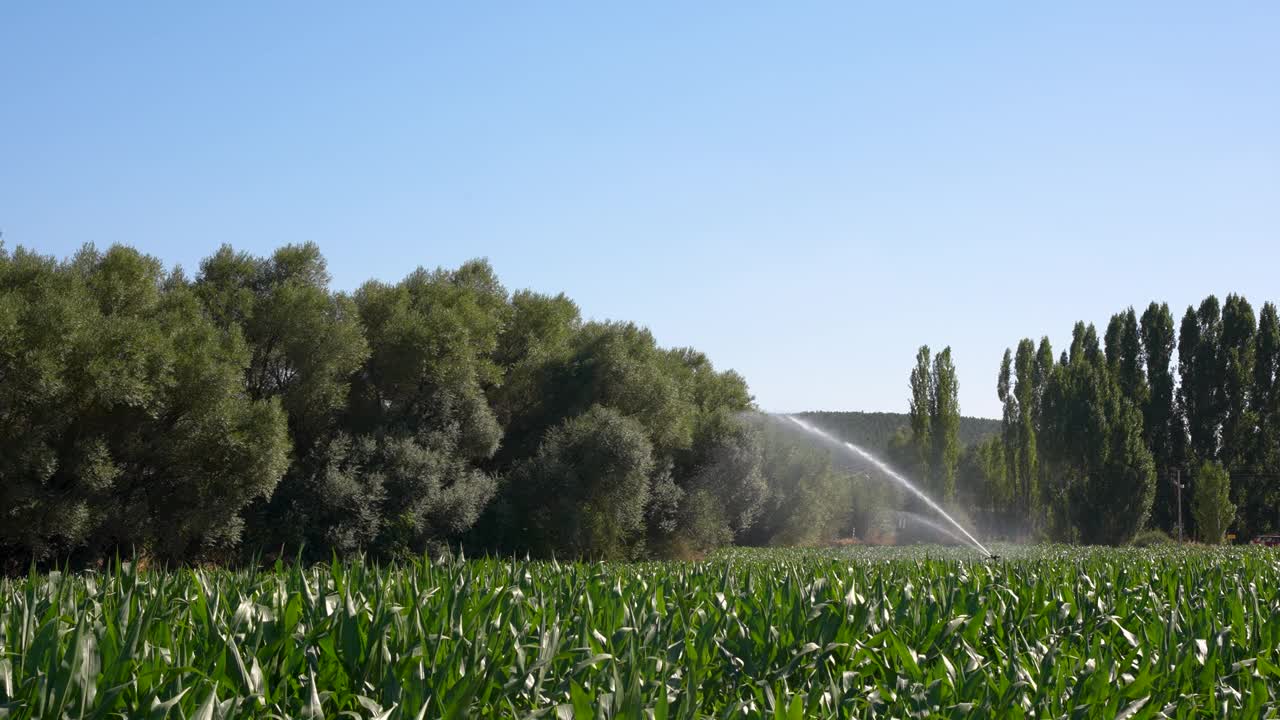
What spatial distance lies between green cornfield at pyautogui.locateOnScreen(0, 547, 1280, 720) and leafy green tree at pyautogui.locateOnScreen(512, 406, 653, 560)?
26330 mm

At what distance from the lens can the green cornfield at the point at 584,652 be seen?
3695mm

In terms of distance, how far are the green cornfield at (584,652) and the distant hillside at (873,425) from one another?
13615 cm

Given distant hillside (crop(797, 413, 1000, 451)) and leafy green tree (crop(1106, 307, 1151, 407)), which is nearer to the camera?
leafy green tree (crop(1106, 307, 1151, 407))

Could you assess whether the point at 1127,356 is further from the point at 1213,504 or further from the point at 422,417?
the point at 422,417

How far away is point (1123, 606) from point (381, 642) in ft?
18.7

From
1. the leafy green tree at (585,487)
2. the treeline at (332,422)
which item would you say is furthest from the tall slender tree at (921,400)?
the leafy green tree at (585,487)

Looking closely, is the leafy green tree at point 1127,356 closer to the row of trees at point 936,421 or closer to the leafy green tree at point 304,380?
the row of trees at point 936,421

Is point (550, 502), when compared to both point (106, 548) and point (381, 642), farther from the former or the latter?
point (381, 642)

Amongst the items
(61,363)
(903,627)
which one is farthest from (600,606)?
(61,363)

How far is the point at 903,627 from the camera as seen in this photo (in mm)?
6367

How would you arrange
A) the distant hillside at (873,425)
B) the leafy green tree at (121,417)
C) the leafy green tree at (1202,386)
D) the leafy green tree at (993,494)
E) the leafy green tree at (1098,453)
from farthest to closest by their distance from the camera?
the distant hillside at (873,425)
the leafy green tree at (993,494)
the leafy green tree at (1202,386)
the leafy green tree at (1098,453)
the leafy green tree at (121,417)

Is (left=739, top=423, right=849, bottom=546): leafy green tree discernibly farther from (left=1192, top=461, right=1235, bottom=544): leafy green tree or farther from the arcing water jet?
(left=1192, top=461, right=1235, bottom=544): leafy green tree

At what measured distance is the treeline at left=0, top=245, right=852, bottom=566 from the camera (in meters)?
23.9

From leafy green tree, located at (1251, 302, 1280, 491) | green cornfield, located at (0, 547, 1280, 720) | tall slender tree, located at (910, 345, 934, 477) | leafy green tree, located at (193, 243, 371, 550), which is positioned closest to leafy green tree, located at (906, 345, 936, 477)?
tall slender tree, located at (910, 345, 934, 477)
